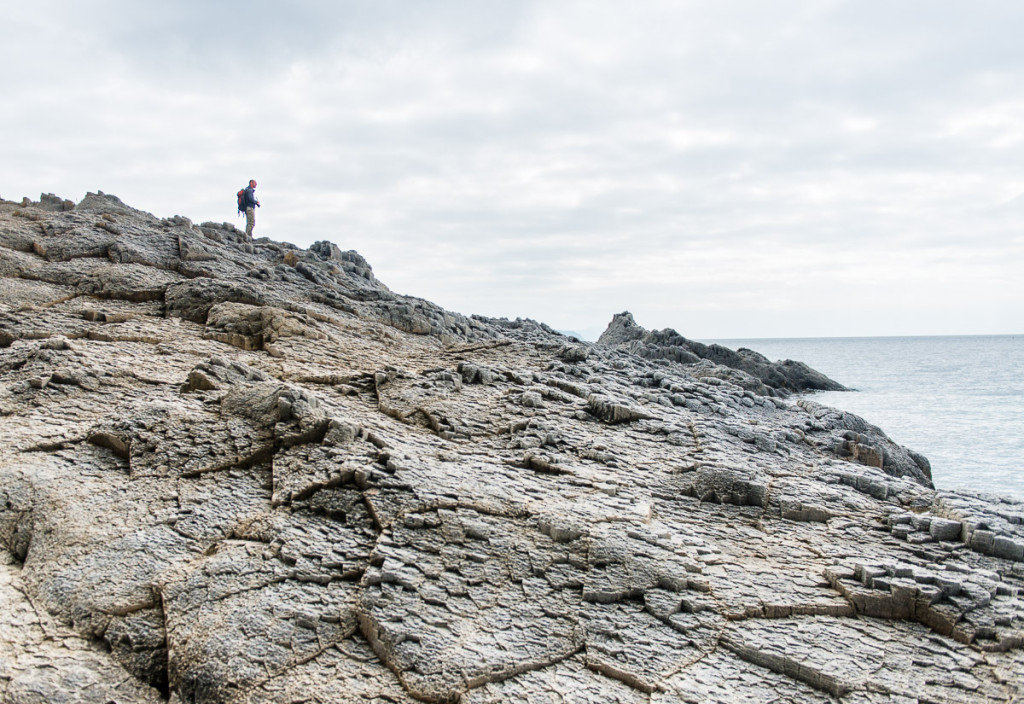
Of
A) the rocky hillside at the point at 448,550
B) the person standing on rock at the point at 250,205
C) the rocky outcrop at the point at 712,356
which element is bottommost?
the rocky hillside at the point at 448,550

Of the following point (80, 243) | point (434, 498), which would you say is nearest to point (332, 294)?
point (80, 243)

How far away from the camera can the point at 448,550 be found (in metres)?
4.10

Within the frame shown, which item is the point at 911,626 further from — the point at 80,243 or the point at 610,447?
the point at 80,243

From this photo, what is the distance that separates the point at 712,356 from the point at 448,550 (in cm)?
2094

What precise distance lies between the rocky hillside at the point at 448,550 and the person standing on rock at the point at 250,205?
32.9 ft

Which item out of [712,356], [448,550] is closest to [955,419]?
[712,356]

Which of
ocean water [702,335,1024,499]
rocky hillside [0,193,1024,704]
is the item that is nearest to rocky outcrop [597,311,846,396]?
ocean water [702,335,1024,499]

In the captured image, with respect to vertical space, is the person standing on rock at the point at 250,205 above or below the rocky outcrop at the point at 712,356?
above

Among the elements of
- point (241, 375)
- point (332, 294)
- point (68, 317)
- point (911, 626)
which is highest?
point (332, 294)

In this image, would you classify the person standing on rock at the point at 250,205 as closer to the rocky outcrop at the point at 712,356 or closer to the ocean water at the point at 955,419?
the rocky outcrop at the point at 712,356

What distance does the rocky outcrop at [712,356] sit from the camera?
1991 centimetres

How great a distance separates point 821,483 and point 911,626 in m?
2.33

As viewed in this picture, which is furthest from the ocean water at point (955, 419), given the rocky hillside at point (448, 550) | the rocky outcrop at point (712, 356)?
the rocky hillside at point (448, 550)

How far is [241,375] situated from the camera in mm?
6480
